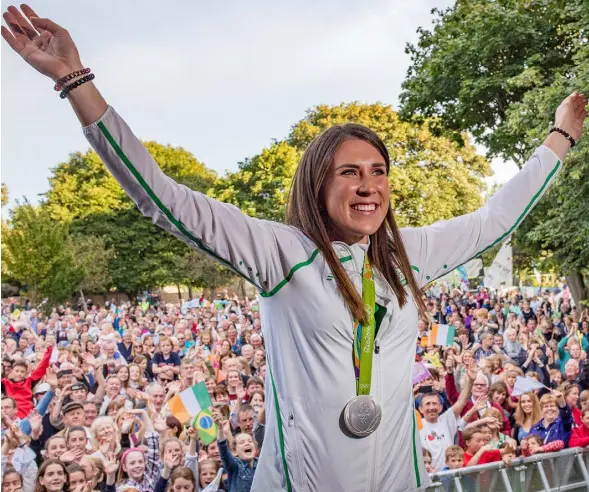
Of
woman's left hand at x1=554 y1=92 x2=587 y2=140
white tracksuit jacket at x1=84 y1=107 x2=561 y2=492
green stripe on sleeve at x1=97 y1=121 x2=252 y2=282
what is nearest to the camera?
green stripe on sleeve at x1=97 y1=121 x2=252 y2=282

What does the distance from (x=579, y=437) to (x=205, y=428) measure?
10.4ft

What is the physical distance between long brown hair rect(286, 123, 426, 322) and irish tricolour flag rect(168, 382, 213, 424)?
5.34 metres

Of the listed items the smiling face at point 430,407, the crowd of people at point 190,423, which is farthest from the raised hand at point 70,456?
the smiling face at point 430,407

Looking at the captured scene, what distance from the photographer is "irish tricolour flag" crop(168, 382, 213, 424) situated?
273 inches

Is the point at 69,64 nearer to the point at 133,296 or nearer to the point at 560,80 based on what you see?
the point at 560,80

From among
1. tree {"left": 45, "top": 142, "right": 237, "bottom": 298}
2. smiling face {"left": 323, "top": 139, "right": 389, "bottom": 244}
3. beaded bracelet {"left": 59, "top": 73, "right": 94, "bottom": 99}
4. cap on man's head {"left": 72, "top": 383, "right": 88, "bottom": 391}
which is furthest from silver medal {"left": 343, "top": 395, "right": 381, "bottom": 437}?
tree {"left": 45, "top": 142, "right": 237, "bottom": 298}

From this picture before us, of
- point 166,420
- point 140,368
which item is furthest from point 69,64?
point 140,368

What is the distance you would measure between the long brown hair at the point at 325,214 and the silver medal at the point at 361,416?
0.80ft

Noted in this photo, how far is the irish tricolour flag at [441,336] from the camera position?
11.7 metres

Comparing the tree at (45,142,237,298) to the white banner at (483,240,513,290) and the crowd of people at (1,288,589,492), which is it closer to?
the white banner at (483,240,513,290)

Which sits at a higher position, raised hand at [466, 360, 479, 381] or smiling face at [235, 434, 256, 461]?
raised hand at [466, 360, 479, 381]

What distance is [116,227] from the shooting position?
4881 cm

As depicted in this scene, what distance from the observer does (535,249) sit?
60.8 ft

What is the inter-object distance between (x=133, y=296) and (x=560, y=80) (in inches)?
1536
